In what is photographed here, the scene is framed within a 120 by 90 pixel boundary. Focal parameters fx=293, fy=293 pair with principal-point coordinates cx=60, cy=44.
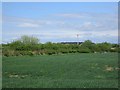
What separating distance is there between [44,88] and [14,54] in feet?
113

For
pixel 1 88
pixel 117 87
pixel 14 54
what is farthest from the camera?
pixel 14 54

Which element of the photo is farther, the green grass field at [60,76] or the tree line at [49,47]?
the tree line at [49,47]

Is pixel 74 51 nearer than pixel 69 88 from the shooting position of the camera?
No

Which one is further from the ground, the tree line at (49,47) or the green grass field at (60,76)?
the tree line at (49,47)

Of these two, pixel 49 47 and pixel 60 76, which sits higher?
pixel 49 47

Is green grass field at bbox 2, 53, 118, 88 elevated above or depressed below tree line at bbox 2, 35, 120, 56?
below

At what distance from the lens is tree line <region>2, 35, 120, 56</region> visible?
49.9 metres

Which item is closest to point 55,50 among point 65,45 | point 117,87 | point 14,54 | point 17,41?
point 65,45

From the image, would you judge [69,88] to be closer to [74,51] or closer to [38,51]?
[38,51]

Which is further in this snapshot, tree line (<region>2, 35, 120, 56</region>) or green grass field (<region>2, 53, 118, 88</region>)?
tree line (<region>2, 35, 120, 56</region>)

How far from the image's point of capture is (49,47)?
53469mm

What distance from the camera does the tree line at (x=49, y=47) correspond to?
49894 mm

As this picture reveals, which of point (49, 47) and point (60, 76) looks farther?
point (49, 47)

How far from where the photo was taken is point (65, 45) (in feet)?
178
